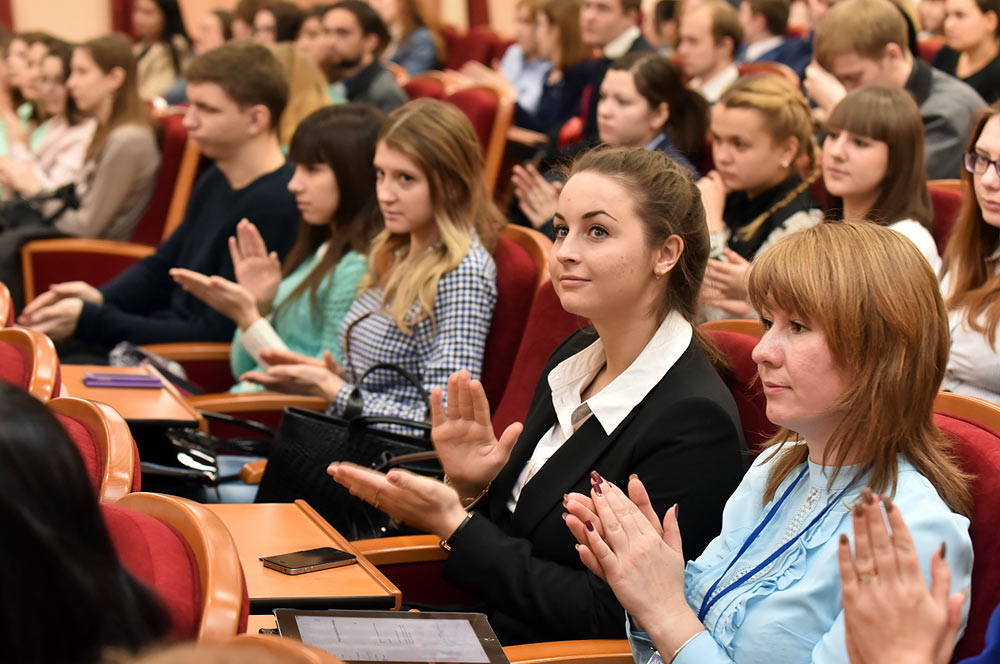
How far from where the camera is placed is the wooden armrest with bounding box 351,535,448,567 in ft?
6.10

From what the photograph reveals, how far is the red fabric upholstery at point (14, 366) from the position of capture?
1695 millimetres

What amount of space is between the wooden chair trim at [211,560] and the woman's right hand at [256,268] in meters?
1.80

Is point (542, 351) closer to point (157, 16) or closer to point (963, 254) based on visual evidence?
point (963, 254)

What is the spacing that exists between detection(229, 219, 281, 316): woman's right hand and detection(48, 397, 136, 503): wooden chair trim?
1.47m

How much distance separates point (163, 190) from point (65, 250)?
48 centimetres

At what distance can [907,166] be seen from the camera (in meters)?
2.47

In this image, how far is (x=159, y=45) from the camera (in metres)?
7.27

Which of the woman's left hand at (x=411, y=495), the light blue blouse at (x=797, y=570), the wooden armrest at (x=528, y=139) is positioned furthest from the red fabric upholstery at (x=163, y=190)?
the light blue blouse at (x=797, y=570)

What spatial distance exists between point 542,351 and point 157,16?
6029 mm

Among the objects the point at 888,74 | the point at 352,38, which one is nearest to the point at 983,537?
the point at 888,74

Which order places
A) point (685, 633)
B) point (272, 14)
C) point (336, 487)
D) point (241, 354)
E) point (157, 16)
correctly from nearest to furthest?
1. point (685, 633)
2. point (336, 487)
3. point (241, 354)
4. point (272, 14)
5. point (157, 16)

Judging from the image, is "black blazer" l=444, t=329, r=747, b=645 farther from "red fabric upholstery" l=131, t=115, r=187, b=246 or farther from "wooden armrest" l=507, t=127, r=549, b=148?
"wooden armrest" l=507, t=127, r=549, b=148

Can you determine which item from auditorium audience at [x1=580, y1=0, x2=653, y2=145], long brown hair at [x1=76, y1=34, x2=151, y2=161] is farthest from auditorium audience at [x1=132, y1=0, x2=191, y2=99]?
auditorium audience at [x1=580, y1=0, x2=653, y2=145]

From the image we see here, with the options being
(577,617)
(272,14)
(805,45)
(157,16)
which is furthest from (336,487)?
(157,16)
